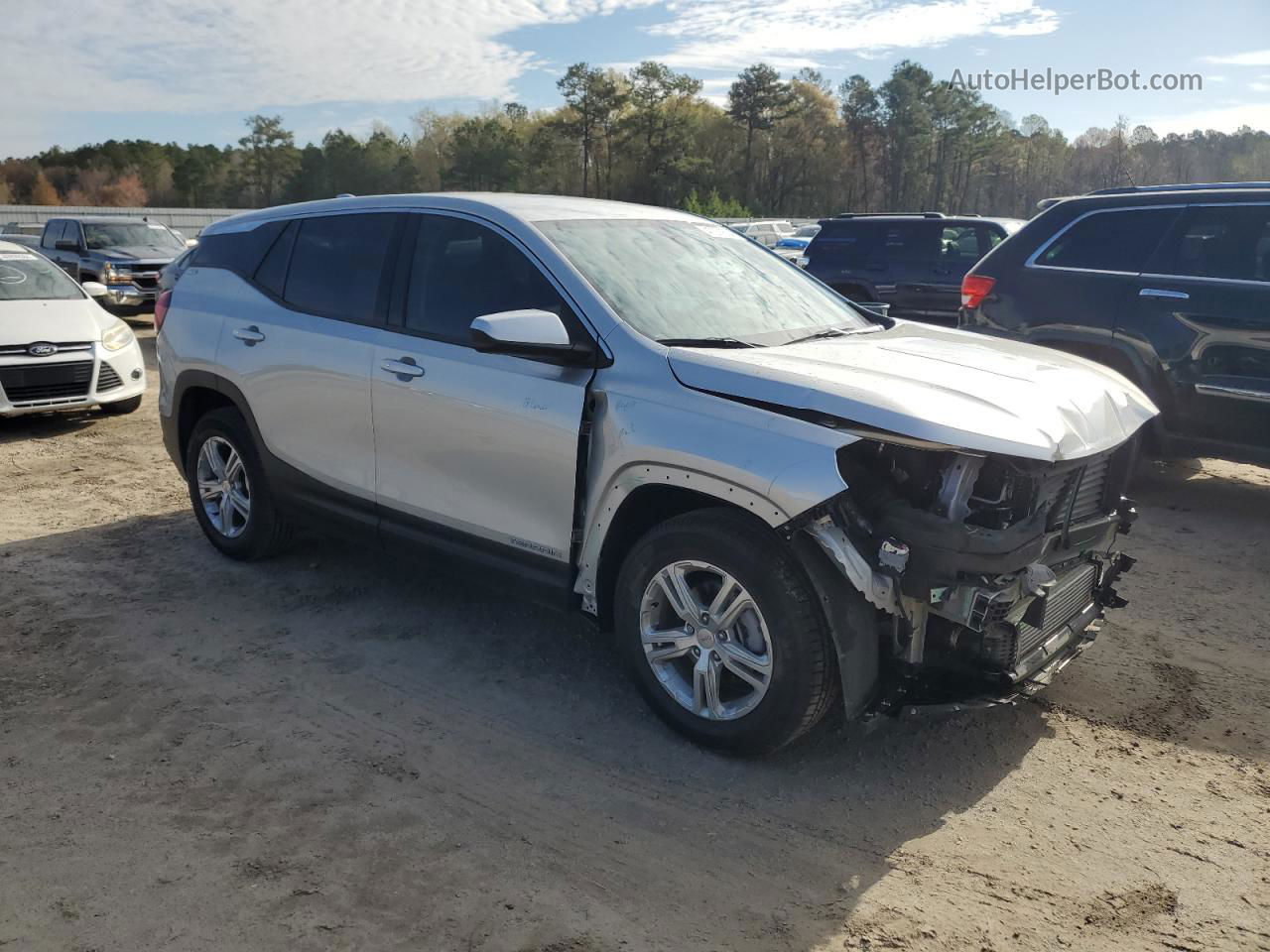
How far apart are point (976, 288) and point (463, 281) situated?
4.48 meters

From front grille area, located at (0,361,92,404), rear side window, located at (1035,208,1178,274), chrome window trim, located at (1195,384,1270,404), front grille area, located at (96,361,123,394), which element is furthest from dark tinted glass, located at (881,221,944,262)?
front grille area, located at (0,361,92,404)

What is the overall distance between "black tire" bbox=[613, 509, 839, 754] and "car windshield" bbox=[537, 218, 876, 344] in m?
0.80

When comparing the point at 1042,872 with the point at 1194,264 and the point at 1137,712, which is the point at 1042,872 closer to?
the point at 1137,712

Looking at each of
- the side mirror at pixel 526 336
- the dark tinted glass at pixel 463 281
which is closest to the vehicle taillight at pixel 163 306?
the dark tinted glass at pixel 463 281

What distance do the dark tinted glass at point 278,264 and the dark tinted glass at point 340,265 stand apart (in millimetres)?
49

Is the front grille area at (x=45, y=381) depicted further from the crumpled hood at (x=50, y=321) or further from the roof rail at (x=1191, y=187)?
the roof rail at (x=1191, y=187)

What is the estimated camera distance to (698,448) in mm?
3494

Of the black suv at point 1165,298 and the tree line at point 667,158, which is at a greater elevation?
the tree line at point 667,158

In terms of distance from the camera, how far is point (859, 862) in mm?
3113

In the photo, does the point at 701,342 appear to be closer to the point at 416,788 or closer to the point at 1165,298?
the point at 416,788

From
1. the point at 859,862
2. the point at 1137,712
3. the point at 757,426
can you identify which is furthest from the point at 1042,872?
the point at 757,426

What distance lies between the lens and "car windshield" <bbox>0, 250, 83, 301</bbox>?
31.8ft

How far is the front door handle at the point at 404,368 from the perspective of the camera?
4.41 meters

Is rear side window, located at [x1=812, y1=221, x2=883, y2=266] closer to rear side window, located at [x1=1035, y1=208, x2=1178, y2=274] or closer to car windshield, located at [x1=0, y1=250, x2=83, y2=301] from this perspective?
rear side window, located at [x1=1035, y1=208, x2=1178, y2=274]
